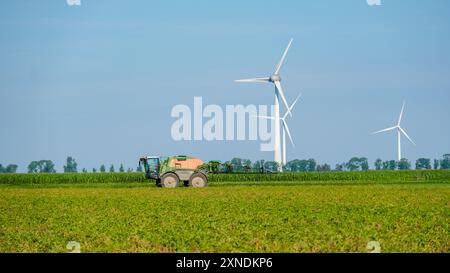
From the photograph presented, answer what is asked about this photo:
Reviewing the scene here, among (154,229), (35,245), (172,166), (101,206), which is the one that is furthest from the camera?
(172,166)

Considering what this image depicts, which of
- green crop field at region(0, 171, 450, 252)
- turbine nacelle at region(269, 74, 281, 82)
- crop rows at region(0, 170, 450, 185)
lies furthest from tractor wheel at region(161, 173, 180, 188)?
turbine nacelle at region(269, 74, 281, 82)

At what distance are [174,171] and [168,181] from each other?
0.78m

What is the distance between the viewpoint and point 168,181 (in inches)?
2088

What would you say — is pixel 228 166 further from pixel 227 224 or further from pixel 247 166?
pixel 227 224

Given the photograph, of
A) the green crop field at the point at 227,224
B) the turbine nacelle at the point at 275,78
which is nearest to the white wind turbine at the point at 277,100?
the turbine nacelle at the point at 275,78

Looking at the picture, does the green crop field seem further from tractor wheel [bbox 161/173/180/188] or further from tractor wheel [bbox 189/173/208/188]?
tractor wheel [bbox 189/173/208/188]

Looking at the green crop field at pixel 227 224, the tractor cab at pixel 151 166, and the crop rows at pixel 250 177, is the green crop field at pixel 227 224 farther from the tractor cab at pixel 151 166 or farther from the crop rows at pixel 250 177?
the crop rows at pixel 250 177

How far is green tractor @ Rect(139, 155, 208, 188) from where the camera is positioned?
5316cm

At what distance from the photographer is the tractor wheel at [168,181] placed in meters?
52.9

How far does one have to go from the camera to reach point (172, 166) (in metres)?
53.8

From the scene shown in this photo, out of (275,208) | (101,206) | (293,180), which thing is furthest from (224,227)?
(293,180)

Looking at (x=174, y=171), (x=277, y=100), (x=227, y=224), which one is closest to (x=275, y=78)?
(x=277, y=100)

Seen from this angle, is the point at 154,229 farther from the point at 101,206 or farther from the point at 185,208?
the point at 101,206
